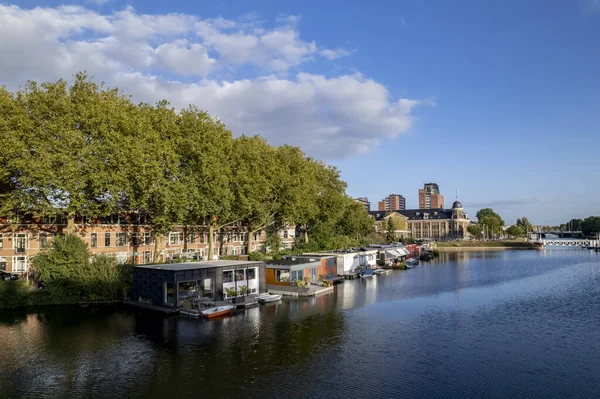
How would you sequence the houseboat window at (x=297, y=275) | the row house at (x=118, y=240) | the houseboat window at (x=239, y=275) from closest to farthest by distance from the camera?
the houseboat window at (x=239, y=275)
the houseboat window at (x=297, y=275)
the row house at (x=118, y=240)

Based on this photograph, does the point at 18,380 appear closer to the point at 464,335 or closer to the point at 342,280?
the point at 464,335

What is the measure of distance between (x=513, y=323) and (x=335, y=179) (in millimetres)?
74059

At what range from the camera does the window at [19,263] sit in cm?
6488

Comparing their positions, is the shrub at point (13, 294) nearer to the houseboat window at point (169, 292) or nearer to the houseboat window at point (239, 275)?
the houseboat window at point (169, 292)

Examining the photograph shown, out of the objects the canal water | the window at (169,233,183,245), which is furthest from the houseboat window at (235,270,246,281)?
the window at (169,233,183,245)

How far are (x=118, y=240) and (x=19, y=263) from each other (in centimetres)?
1477

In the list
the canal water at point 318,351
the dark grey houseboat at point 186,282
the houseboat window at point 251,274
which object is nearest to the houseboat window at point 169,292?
the dark grey houseboat at point 186,282

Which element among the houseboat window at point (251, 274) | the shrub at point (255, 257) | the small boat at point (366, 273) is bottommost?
the small boat at point (366, 273)

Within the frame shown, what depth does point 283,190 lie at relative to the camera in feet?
283

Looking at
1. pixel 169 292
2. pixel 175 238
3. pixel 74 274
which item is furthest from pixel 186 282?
pixel 175 238

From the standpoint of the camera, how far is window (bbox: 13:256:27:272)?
2554 inches

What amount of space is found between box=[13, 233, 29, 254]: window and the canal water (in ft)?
68.6

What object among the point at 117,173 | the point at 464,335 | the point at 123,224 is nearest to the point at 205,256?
the point at 123,224

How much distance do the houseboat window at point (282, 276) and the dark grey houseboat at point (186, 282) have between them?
799 centimetres
